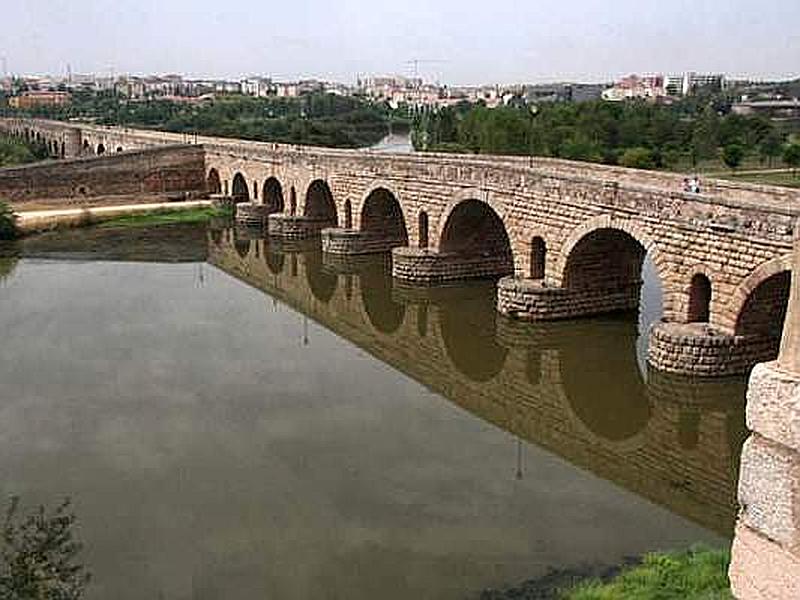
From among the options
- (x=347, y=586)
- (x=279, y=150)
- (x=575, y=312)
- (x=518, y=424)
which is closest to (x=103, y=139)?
(x=279, y=150)

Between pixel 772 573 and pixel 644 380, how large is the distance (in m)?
11.0

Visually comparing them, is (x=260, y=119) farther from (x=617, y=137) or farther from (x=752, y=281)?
(x=752, y=281)

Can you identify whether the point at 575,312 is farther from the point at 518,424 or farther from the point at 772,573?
the point at 772,573

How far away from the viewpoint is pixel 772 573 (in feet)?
8.14

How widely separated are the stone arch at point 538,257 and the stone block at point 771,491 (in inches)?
532

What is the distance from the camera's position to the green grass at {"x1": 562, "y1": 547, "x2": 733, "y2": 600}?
6984mm

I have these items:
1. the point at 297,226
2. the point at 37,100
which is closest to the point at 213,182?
the point at 297,226

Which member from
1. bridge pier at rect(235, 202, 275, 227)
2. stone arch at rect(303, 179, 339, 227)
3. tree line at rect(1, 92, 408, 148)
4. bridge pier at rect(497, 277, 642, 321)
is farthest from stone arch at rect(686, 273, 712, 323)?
tree line at rect(1, 92, 408, 148)

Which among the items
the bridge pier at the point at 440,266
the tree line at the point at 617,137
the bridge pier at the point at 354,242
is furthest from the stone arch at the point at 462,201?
the tree line at the point at 617,137

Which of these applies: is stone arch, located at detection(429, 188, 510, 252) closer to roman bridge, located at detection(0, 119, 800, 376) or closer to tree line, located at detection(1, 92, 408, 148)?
roman bridge, located at detection(0, 119, 800, 376)

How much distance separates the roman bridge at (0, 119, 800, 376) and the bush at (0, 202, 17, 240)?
25.2 ft

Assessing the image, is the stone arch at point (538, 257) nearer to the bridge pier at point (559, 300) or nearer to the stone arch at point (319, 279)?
the bridge pier at point (559, 300)

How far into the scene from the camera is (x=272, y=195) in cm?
2991

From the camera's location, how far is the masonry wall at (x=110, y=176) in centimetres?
3145
